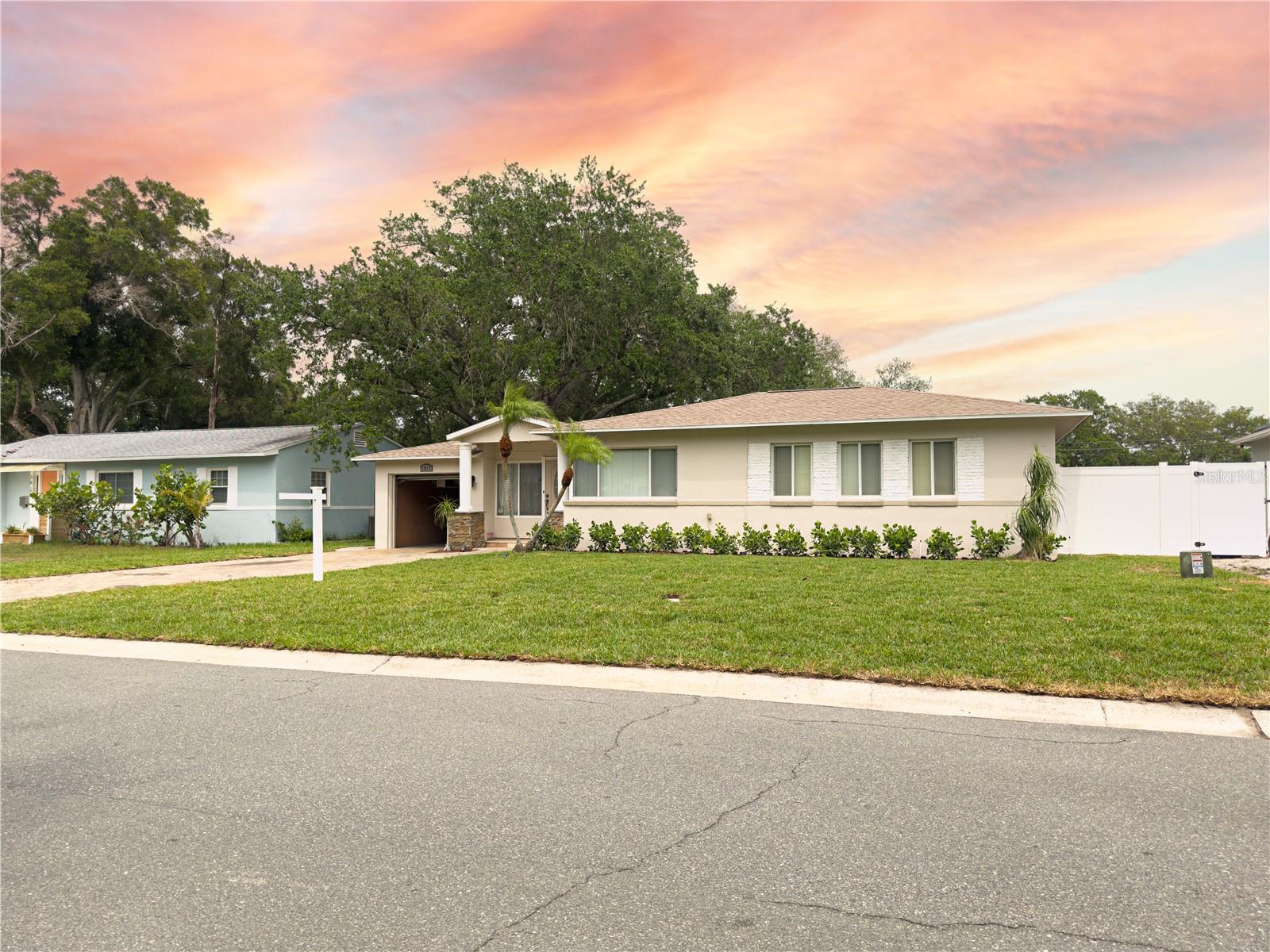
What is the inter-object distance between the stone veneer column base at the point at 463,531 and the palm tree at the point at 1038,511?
42.0ft

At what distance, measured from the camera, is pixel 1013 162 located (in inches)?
627

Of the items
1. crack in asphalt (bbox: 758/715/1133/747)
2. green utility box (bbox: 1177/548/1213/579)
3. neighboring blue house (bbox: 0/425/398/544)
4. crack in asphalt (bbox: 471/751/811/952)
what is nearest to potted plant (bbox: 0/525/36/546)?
neighboring blue house (bbox: 0/425/398/544)

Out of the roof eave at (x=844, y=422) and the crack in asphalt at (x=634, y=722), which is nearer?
the crack in asphalt at (x=634, y=722)

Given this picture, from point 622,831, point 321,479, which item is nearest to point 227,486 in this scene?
point 321,479

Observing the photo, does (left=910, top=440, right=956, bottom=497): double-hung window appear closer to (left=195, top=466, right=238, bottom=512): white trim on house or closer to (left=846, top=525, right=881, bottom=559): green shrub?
(left=846, top=525, right=881, bottom=559): green shrub

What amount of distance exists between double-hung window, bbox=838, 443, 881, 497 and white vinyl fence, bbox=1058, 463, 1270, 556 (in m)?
3.72

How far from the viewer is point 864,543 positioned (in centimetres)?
1777

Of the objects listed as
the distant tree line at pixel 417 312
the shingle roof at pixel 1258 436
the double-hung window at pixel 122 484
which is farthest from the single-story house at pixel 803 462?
the double-hung window at pixel 122 484

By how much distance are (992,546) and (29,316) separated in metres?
41.5

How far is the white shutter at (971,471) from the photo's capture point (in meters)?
17.9

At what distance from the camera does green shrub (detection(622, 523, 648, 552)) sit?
19812 millimetres

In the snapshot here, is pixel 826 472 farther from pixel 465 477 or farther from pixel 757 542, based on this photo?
pixel 465 477

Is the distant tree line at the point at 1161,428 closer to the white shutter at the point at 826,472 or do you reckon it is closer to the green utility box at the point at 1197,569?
the white shutter at the point at 826,472

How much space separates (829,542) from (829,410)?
3.22 m
